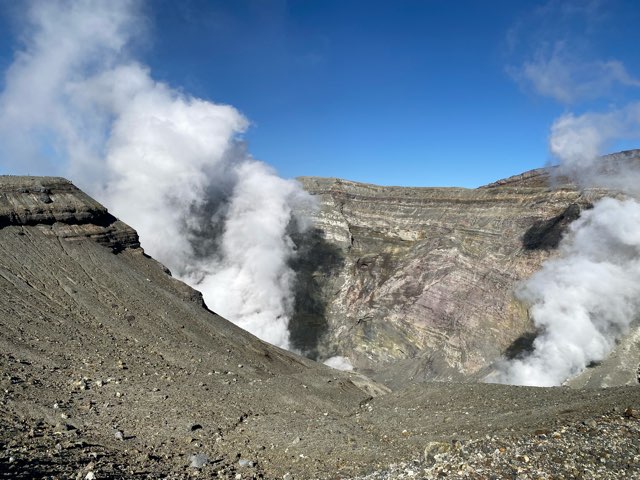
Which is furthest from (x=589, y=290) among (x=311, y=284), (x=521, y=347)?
(x=311, y=284)

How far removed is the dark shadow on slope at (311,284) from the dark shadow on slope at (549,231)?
867 inches

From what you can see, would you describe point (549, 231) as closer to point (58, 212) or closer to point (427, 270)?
point (427, 270)

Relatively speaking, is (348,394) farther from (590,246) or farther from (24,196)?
(590,246)

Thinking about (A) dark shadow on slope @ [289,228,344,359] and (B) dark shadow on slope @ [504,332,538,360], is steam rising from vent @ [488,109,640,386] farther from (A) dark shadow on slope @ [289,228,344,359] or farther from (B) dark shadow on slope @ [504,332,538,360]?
(A) dark shadow on slope @ [289,228,344,359]

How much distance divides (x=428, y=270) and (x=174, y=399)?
37.3 meters

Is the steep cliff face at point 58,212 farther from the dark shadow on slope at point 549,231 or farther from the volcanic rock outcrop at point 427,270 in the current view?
the dark shadow on slope at point 549,231

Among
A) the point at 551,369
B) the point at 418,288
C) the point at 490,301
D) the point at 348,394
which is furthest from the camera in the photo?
the point at 418,288

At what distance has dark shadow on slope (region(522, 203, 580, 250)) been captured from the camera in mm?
42550

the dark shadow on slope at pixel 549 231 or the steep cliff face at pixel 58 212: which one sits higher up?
the dark shadow on slope at pixel 549 231

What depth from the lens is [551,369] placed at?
119ft

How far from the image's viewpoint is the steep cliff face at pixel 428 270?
1732 inches

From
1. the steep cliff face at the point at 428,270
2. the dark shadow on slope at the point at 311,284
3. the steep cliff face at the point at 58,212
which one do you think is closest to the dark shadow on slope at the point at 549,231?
the steep cliff face at the point at 428,270

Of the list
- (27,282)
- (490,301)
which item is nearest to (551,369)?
(490,301)

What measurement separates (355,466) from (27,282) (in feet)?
65.6
